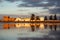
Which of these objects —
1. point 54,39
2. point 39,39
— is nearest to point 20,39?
point 39,39

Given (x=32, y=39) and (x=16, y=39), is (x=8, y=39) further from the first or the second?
(x=32, y=39)

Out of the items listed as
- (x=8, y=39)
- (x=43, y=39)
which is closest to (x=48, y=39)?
(x=43, y=39)

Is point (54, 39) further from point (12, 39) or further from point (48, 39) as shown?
point (12, 39)

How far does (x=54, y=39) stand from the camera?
1717 cm

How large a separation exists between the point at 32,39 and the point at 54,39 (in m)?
1.59

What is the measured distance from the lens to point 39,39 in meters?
17.2

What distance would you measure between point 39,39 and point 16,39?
170 centimetres

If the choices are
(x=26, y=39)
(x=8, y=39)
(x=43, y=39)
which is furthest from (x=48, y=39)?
(x=8, y=39)

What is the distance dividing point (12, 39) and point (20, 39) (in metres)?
0.58

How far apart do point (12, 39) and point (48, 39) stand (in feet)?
8.59

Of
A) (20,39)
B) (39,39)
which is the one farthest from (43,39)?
(20,39)

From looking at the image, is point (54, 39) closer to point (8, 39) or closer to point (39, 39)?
point (39, 39)

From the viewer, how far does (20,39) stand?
1730cm

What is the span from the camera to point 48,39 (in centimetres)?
1709
